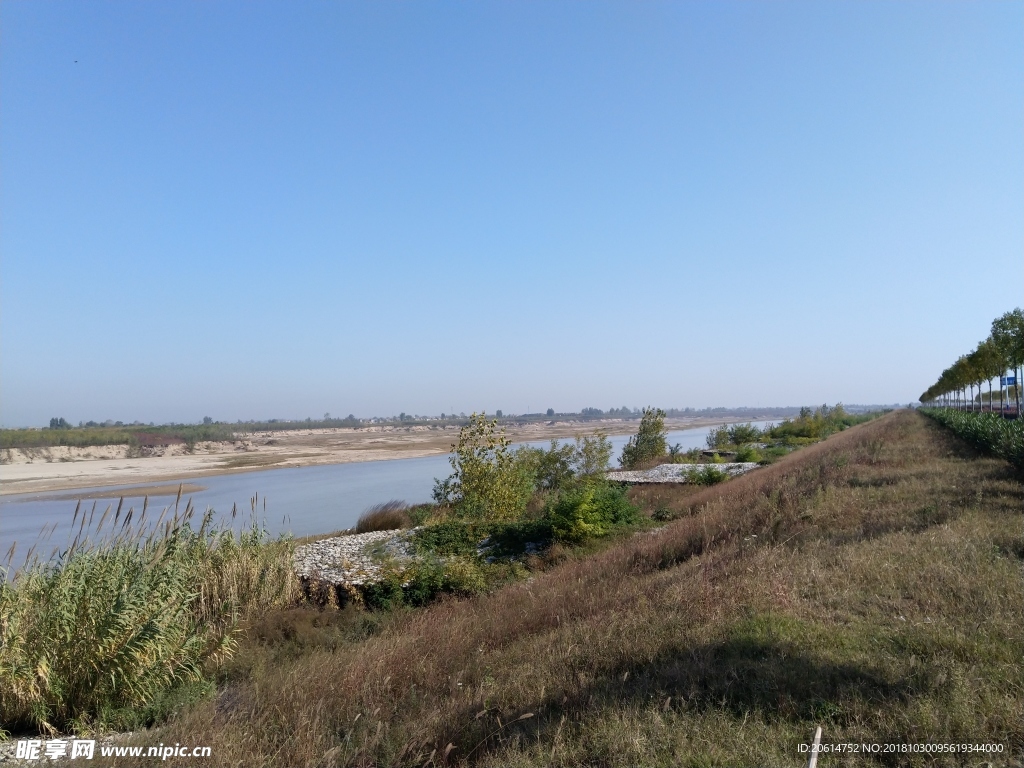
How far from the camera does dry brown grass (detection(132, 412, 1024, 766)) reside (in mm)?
3658

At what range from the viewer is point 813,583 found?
5.99m

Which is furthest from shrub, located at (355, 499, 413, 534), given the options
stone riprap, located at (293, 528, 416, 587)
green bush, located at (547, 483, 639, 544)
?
green bush, located at (547, 483, 639, 544)

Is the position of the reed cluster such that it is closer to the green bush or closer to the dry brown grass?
the dry brown grass

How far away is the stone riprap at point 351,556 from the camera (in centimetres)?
1215

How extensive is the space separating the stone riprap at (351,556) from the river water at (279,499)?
132 cm

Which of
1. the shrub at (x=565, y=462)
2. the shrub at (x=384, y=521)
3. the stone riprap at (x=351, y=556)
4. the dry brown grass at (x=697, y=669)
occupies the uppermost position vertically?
the dry brown grass at (x=697, y=669)

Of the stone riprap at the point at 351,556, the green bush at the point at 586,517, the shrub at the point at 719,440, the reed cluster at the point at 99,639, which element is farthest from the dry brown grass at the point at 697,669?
the shrub at the point at 719,440

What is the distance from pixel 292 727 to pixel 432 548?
9.48 m

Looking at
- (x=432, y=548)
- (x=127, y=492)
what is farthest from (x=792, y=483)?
(x=127, y=492)

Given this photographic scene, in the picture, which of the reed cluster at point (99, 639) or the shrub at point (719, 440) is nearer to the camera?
the reed cluster at point (99, 639)

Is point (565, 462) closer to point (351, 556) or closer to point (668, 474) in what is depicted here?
point (668, 474)

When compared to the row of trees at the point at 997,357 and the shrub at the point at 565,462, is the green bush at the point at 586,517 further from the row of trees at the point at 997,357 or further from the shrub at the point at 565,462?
the row of trees at the point at 997,357

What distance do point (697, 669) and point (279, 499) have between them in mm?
28761

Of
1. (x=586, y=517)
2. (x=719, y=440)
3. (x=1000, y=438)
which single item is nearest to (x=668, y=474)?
(x=1000, y=438)
